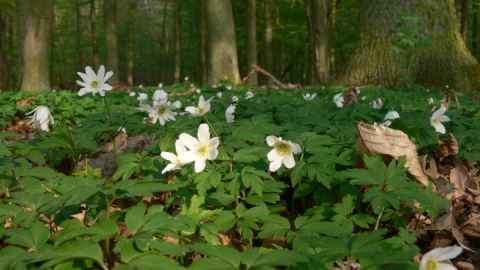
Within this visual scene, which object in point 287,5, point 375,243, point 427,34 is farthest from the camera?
point 287,5

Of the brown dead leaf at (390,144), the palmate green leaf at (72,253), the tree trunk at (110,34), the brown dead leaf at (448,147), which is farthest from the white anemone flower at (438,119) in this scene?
the tree trunk at (110,34)

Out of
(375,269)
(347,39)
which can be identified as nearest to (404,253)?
(375,269)

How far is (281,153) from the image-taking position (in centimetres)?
204

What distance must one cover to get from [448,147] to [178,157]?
1705 mm

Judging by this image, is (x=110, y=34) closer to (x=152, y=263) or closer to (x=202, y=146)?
(x=202, y=146)

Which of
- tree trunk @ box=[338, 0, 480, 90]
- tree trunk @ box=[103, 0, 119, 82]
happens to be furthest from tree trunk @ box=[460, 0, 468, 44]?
tree trunk @ box=[103, 0, 119, 82]

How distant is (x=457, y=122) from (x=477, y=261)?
163 centimetres

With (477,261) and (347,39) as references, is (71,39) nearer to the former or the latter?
(347,39)

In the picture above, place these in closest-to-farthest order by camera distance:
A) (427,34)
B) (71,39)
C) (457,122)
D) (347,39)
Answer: (457,122)
(427,34)
(347,39)
(71,39)

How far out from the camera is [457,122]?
3207 millimetres

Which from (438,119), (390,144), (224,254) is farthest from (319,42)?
(224,254)

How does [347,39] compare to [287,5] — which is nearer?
[287,5]

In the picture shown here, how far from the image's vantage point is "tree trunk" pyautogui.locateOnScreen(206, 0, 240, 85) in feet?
37.8

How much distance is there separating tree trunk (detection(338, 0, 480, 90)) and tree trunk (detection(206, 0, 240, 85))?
133 inches
